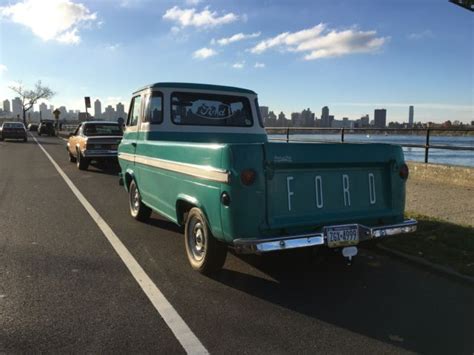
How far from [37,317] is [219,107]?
→ 4.33 meters

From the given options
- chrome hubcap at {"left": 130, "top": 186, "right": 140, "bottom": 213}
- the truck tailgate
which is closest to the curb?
the truck tailgate

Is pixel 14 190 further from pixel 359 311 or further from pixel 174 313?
pixel 359 311

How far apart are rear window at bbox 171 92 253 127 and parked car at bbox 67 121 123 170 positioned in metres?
8.77

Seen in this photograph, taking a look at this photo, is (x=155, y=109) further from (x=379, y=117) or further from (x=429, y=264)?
(x=379, y=117)

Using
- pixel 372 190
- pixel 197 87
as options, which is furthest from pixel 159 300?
pixel 197 87

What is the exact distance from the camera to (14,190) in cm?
1157

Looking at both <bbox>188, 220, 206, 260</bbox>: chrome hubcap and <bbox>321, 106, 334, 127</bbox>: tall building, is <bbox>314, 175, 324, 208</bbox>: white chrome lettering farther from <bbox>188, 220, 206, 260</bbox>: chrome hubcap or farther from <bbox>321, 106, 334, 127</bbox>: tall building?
<bbox>321, 106, 334, 127</bbox>: tall building

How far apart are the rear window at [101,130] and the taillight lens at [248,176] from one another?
13593 mm

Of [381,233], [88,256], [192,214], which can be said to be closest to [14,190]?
[88,256]

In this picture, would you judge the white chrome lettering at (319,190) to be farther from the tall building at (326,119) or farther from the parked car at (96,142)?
the tall building at (326,119)

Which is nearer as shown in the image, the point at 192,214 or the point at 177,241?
the point at 192,214

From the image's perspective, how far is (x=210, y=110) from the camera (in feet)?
24.4

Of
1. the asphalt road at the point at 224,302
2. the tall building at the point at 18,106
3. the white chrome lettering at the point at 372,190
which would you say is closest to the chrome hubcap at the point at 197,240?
the asphalt road at the point at 224,302

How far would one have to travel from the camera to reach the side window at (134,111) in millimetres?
7586
